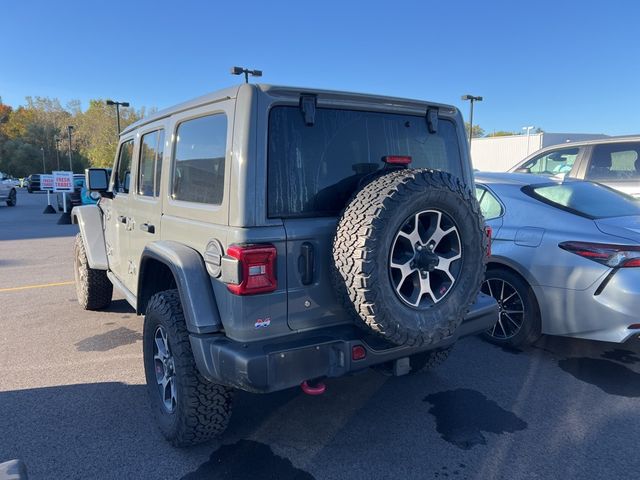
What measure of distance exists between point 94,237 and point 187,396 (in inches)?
114

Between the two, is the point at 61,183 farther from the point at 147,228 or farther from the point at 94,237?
the point at 147,228

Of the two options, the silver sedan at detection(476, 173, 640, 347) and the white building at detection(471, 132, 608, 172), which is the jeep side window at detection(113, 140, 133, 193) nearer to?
the silver sedan at detection(476, 173, 640, 347)

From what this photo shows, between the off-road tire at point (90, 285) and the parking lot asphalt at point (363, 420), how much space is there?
795mm

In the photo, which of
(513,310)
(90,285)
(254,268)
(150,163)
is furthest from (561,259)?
(90,285)

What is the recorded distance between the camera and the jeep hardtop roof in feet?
7.84

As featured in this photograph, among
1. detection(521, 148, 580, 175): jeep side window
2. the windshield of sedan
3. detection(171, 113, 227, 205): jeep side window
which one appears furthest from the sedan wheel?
detection(521, 148, 580, 175): jeep side window

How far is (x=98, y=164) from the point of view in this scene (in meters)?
57.6

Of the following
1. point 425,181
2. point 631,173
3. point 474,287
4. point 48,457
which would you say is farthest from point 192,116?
point 631,173

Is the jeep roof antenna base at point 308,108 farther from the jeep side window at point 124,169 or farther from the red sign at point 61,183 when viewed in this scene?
the red sign at point 61,183

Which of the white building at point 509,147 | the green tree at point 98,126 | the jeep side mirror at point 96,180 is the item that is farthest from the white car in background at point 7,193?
the green tree at point 98,126

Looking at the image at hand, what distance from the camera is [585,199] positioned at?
4.20 m

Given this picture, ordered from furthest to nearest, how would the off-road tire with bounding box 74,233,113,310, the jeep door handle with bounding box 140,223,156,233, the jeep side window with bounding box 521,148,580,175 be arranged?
the jeep side window with bounding box 521,148,580,175 < the off-road tire with bounding box 74,233,113,310 < the jeep door handle with bounding box 140,223,156,233

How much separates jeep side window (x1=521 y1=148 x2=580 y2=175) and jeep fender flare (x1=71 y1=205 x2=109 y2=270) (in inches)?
233

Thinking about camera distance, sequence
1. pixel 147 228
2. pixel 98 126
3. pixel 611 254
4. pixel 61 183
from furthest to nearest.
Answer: pixel 98 126 < pixel 61 183 < pixel 611 254 < pixel 147 228
